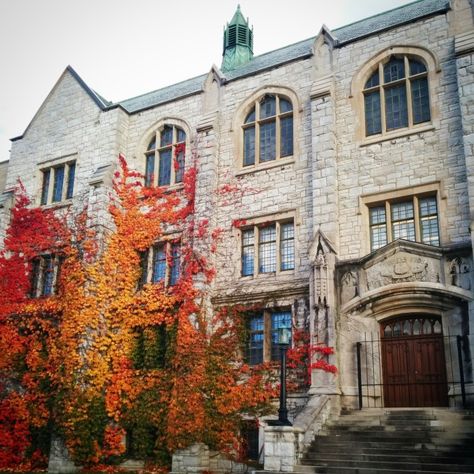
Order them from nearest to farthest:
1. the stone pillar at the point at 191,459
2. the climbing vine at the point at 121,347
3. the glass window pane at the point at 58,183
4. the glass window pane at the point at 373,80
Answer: the stone pillar at the point at 191,459, the climbing vine at the point at 121,347, the glass window pane at the point at 373,80, the glass window pane at the point at 58,183

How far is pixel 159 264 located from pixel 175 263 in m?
0.75

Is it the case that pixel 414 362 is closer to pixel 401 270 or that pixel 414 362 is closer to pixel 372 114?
pixel 401 270

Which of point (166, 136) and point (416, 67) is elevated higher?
point (416, 67)

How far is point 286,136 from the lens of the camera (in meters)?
19.8

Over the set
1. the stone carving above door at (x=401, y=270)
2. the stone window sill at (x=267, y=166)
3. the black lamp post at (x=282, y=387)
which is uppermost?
the stone window sill at (x=267, y=166)

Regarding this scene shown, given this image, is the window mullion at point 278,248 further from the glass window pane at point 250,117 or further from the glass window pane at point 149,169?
the glass window pane at point 149,169

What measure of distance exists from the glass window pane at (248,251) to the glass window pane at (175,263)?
7.61 ft

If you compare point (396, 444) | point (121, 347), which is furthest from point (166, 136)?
point (396, 444)

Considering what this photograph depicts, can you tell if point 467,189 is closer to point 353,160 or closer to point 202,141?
point 353,160

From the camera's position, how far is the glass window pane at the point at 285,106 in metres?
20.0

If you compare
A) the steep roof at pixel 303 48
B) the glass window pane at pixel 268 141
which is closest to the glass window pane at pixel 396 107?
the steep roof at pixel 303 48

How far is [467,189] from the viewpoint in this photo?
51.4 feet

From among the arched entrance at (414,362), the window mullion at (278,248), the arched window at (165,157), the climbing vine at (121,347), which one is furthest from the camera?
the arched window at (165,157)

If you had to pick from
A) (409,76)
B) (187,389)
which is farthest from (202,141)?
(187,389)
